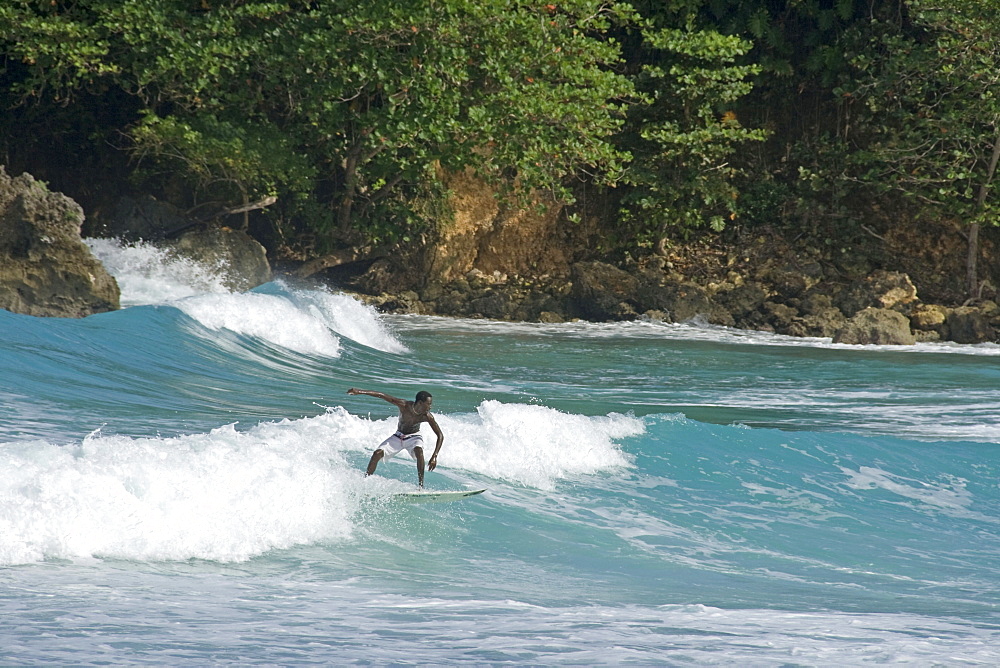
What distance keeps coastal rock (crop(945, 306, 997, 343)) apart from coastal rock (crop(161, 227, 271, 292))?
13.1 meters

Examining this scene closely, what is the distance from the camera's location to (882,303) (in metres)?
21.5

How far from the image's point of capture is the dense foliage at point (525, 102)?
19.9m

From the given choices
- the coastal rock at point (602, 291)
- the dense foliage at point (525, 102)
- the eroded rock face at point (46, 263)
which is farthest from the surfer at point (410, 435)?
the coastal rock at point (602, 291)

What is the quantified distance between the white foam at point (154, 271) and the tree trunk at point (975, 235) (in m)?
14.5

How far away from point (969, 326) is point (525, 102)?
359 inches

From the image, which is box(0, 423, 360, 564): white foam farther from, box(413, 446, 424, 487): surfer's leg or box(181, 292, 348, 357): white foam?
box(181, 292, 348, 357): white foam

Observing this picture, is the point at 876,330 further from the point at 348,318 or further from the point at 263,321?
the point at 263,321

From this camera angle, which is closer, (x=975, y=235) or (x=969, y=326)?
(x=969, y=326)

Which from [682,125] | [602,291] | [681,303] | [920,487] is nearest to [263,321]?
[602,291]

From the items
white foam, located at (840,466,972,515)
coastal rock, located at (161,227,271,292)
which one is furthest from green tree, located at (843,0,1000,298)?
white foam, located at (840,466,972,515)

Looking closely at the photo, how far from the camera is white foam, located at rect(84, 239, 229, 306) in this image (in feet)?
67.4

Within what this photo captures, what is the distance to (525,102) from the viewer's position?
65.0 feet

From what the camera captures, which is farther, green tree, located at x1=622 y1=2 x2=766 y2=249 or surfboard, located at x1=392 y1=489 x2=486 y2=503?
green tree, located at x1=622 y1=2 x2=766 y2=249

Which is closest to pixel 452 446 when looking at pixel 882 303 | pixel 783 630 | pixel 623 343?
pixel 783 630
